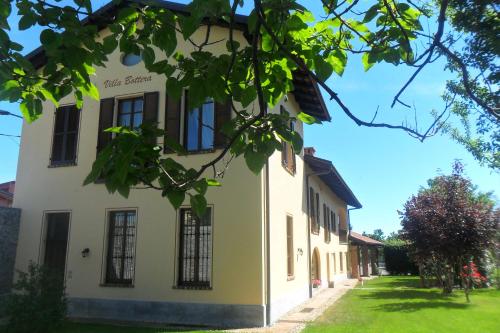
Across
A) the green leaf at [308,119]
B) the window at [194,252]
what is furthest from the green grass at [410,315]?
the green leaf at [308,119]

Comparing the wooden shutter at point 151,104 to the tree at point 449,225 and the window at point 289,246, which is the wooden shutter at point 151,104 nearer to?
the window at point 289,246

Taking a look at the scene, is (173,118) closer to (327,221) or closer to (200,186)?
(200,186)

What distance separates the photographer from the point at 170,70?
2.52m

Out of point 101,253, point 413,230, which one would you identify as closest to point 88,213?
point 101,253

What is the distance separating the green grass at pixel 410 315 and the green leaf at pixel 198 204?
7854 mm

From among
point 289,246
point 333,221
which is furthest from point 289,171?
point 333,221

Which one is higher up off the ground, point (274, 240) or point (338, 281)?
point (274, 240)

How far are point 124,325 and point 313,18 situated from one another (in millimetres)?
9232

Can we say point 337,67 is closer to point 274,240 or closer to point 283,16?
point 283,16

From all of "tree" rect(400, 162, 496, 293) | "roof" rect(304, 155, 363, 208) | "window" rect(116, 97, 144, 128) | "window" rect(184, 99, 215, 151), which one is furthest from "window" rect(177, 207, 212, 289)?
"tree" rect(400, 162, 496, 293)

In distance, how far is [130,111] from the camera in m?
12.2

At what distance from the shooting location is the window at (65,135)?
12383 mm

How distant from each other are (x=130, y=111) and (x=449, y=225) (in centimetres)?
1180

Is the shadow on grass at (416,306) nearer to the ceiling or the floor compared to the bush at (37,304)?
nearer to the floor
